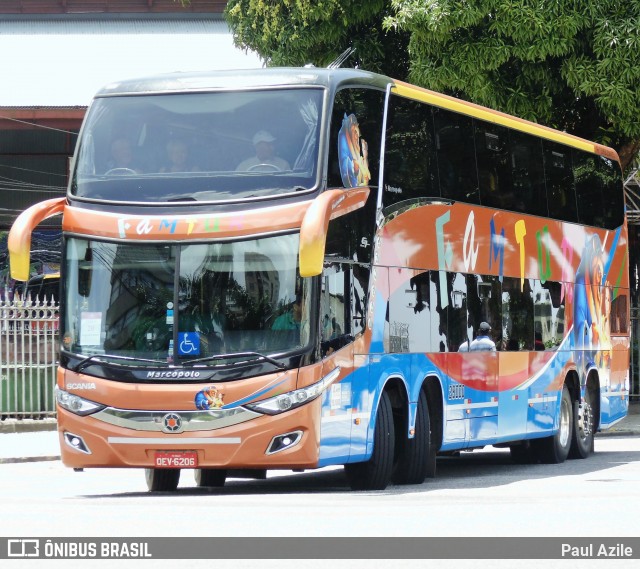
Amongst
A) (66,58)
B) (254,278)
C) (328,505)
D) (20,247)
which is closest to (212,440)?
(254,278)

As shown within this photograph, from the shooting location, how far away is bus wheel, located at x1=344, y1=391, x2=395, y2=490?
625 inches

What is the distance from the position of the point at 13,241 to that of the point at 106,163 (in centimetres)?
124

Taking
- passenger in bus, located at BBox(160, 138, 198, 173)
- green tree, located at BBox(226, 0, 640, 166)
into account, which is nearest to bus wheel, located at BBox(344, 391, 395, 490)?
passenger in bus, located at BBox(160, 138, 198, 173)

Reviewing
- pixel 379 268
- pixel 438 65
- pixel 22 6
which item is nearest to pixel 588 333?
pixel 438 65

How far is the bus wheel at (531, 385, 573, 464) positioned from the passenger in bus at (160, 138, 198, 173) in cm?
835

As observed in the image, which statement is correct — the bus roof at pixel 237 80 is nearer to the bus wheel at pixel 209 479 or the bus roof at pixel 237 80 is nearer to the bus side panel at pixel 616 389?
the bus wheel at pixel 209 479

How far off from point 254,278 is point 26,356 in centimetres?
1146

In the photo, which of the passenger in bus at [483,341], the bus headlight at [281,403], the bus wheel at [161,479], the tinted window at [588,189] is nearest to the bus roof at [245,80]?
the bus headlight at [281,403]

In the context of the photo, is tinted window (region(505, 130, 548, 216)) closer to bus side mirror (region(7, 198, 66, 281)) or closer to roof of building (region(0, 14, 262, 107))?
bus side mirror (region(7, 198, 66, 281))

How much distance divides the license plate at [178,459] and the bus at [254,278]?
2 cm

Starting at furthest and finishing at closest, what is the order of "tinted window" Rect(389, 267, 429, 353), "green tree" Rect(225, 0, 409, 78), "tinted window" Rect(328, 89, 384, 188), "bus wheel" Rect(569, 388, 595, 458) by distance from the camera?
"green tree" Rect(225, 0, 409, 78)
"bus wheel" Rect(569, 388, 595, 458)
"tinted window" Rect(389, 267, 429, 353)
"tinted window" Rect(328, 89, 384, 188)

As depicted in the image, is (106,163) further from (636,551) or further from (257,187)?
(636,551)

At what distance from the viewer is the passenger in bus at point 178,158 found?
49.7 feet

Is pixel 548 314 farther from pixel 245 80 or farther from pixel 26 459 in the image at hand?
pixel 26 459
